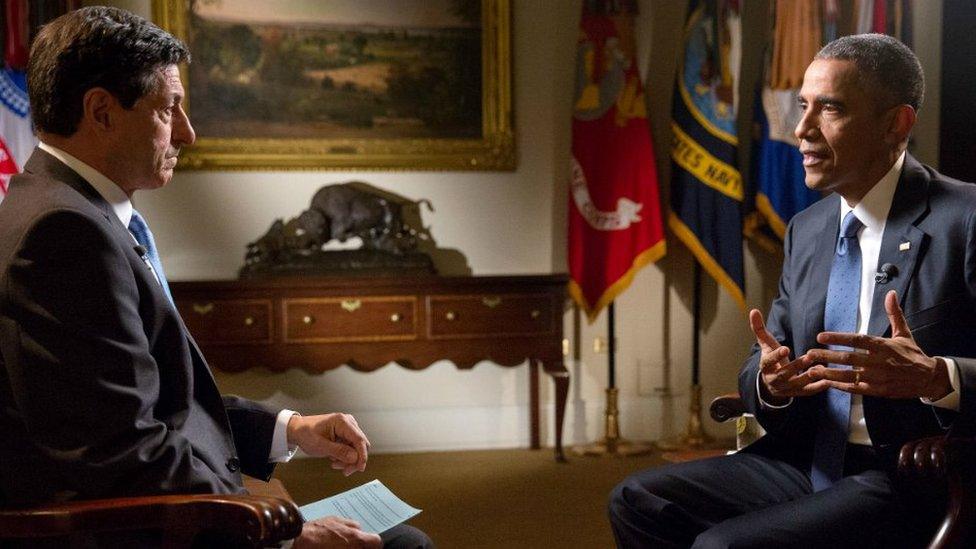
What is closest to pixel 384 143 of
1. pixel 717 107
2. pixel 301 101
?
pixel 301 101

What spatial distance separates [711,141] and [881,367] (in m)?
3.46

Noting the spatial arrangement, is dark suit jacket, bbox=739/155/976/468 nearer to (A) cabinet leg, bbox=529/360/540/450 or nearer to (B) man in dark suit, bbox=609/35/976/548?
(B) man in dark suit, bbox=609/35/976/548

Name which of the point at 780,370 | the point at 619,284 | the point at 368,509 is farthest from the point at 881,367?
the point at 619,284

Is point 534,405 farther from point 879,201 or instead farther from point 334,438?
point 334,438

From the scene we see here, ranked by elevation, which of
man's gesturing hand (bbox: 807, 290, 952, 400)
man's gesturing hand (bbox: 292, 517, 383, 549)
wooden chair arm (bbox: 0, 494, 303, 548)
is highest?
man's gesturing hand (bbox: 807, 290, 952, 400)

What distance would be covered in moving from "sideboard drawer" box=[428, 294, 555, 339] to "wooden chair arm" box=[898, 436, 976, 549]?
3147 mm

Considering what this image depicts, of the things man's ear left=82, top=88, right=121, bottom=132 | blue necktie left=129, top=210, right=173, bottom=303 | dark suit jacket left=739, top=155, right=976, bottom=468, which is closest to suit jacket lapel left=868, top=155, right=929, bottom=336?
dark suit jacket left=739, top=155, right=976, bottom=468

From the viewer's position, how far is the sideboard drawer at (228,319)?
466 cm

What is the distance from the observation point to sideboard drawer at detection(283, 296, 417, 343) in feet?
Result: 15.5

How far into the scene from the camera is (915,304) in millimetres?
2045

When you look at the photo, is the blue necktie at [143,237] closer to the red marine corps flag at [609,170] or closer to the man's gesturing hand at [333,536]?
the man's gesturing hand at [333,536]

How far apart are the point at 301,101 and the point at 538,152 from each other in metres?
1.27

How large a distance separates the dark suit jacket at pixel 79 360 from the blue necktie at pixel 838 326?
4.09 ft

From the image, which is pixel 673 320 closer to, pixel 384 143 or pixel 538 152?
pixel 538 152
